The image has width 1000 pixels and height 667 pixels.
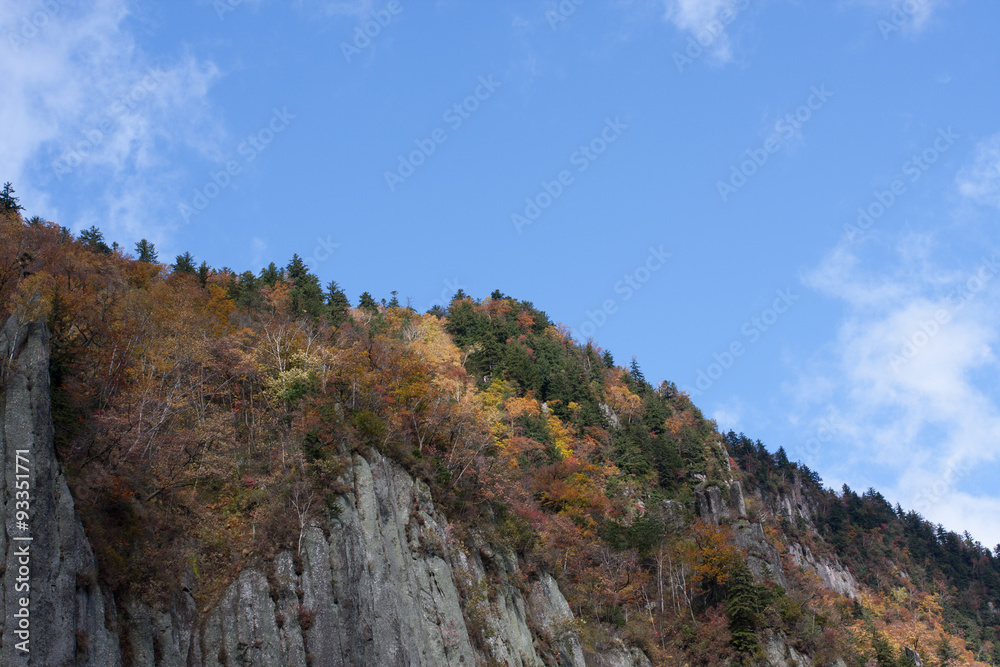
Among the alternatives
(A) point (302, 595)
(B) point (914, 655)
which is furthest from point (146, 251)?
(B) point (914, 655)

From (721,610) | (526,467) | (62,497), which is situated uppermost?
(526,467)

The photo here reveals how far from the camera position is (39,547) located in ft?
69.9

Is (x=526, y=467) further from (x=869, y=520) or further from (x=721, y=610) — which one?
(x=869, y=520)

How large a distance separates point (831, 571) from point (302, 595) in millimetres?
97306

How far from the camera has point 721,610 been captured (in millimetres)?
57562

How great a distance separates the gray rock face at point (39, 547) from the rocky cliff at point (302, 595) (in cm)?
3

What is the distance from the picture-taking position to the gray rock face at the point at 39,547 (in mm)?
20203

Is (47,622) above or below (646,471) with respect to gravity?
below

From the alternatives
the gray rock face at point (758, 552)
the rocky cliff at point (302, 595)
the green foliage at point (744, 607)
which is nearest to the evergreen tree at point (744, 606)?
the green foliage at point (744, 607)

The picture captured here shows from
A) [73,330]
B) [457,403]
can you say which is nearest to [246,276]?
[457,403]

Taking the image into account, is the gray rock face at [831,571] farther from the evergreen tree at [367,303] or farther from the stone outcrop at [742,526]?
the evergreen tree at [367,303]

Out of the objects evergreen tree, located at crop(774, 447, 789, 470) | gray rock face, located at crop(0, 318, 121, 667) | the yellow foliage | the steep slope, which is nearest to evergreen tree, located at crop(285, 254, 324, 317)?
the steep slope

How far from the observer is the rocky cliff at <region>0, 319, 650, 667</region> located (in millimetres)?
21266

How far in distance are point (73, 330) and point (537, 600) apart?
28536 mm
